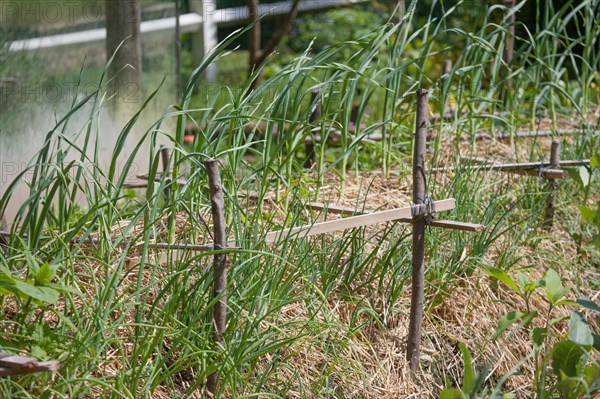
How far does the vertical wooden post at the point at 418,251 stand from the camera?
2.49 m

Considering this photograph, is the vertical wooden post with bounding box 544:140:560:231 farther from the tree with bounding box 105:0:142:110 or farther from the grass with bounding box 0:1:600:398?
the tree with bounding box 105:0:142:110

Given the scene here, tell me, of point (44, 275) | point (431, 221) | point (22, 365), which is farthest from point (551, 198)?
point (22, 365)

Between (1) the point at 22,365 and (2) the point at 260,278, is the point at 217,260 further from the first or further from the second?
(1) the point at 22,365

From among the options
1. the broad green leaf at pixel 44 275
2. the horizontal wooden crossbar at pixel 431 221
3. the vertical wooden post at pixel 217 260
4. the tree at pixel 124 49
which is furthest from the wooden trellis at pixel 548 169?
the tree at pixel 124 49

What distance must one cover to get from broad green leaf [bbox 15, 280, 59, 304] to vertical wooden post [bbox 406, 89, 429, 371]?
1045 millimetres

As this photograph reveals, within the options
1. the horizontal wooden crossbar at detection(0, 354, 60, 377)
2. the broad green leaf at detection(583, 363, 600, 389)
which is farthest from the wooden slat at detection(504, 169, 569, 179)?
the horizontal wooden crossbar at detection(0, 354, 60, 377)

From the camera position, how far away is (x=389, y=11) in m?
9.04

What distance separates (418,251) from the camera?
8.13 feet

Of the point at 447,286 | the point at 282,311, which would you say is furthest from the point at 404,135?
the point at 282,311

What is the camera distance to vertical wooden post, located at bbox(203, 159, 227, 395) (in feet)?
6.90

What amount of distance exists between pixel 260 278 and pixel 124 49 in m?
2.51

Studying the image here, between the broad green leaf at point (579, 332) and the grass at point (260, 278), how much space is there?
0.14 meters

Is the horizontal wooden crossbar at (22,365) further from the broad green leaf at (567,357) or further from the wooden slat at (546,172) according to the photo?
the wooden slat at (546,172)

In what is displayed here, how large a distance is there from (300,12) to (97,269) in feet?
22.8
